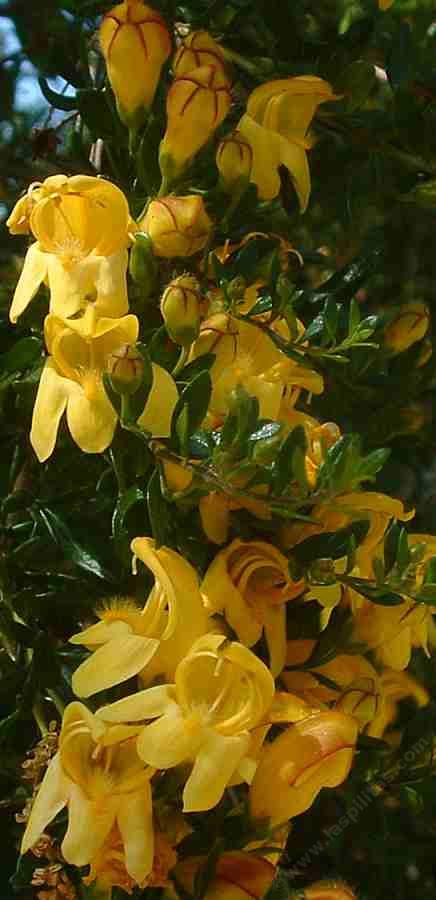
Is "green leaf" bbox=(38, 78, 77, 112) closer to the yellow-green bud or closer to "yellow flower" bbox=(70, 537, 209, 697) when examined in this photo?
the yellow-green bud

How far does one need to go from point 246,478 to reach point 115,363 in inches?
4.2

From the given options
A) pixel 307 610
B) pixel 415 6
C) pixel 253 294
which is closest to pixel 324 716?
pixel 307 610

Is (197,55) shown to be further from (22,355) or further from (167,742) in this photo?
(167,742)

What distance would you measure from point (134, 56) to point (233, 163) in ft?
0.40

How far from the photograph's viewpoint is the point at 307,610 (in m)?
0.96

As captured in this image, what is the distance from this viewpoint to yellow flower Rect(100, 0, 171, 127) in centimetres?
106

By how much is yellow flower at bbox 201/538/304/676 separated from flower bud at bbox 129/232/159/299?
19 cm

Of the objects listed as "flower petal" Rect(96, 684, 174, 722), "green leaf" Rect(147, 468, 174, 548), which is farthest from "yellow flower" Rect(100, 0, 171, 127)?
"flower petal" Rect(96, 684, 174, 722)

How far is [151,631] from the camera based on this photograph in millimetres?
885

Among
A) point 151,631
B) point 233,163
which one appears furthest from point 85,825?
point 233,163

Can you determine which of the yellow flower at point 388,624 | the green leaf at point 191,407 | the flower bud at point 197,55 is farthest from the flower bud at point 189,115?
the yellow flower at point 388,624

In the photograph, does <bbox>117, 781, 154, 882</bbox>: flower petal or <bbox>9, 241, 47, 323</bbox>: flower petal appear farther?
<bbox>9, 241, 47, 323</bbox>: flower petal

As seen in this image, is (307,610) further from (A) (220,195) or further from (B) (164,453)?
(A) (220,195)

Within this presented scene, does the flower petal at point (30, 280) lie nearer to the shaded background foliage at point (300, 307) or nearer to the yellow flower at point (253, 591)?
the shaded background foliage at point (300, 307)
